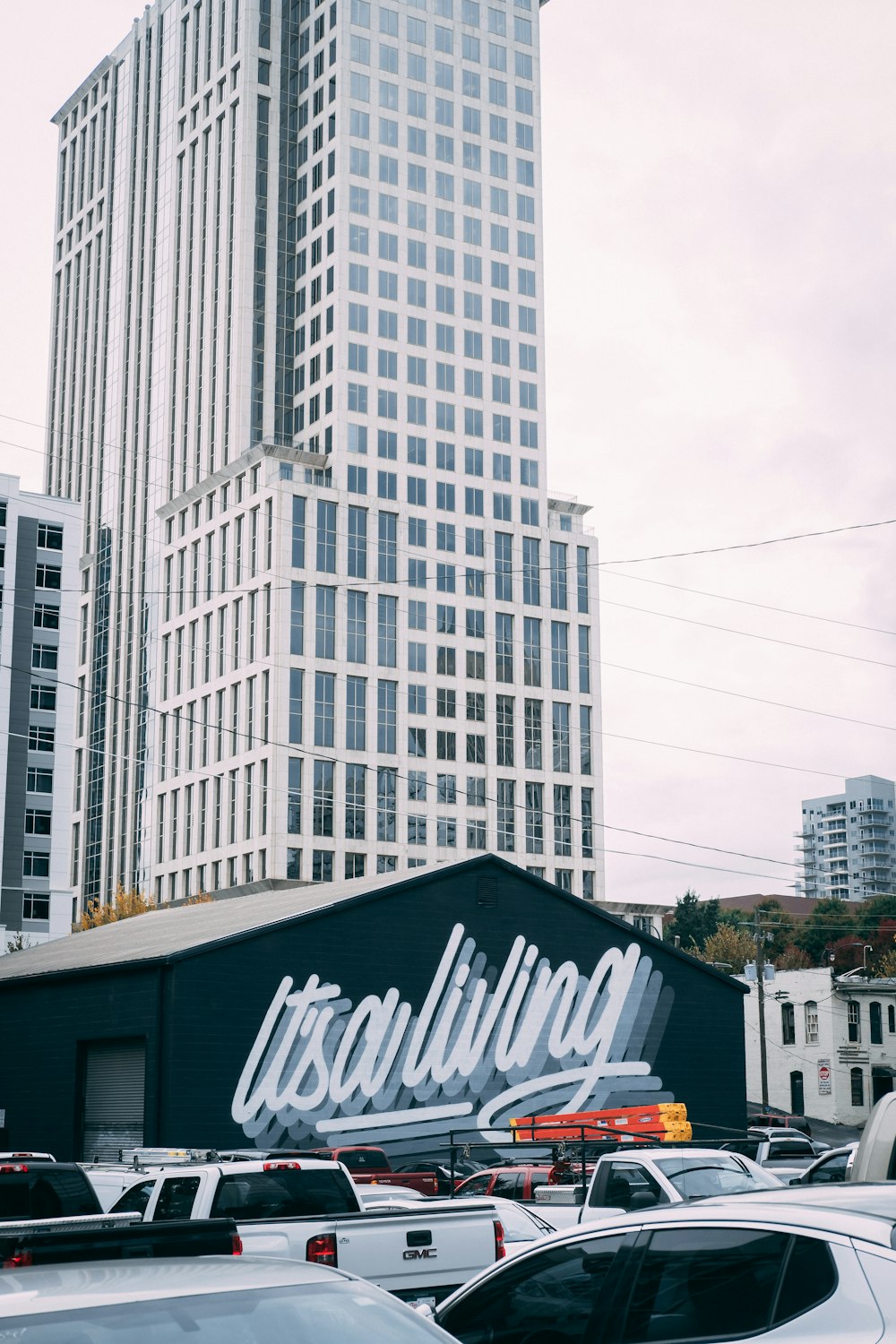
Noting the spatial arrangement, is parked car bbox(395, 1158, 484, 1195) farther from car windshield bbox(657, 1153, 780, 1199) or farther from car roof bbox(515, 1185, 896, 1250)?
car roof bbox(515, 1185, 896, 1250)

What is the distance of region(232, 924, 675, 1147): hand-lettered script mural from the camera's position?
3153cm

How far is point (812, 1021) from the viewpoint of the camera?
266ft

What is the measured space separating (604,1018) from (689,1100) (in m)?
3.13

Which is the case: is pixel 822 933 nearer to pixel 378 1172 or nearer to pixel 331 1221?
pixel 378 1172

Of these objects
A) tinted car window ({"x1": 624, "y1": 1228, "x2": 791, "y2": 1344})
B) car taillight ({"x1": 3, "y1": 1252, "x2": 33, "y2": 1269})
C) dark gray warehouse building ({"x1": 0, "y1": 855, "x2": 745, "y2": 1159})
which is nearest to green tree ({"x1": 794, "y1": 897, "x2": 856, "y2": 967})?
dark gray warehouse building ({"x1": 0, "y1": 855, "x2": 745, "y2": 1159})

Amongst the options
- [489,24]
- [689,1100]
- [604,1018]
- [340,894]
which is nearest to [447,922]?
[340,894]

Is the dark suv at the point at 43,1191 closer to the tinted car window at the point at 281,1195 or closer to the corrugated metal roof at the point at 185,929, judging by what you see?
the tinted car window at the point at 281,1195

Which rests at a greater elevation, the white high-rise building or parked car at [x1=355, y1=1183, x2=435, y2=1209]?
the white high-rise building

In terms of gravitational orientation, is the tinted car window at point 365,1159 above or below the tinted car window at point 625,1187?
below

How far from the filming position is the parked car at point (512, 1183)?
82.5 feet

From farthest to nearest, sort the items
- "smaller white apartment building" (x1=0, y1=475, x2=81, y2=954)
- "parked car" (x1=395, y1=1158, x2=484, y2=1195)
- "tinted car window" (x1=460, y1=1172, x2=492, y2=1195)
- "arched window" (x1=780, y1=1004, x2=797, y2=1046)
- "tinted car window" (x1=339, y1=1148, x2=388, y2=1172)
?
"smaller white apartment building" (x1=0, y1=475, x2=81, y2=954) → "arched window" (x1=780, y1=1004, x2=797, y2=1046) → "parked car" (x1=395, y1=1158, x2=484, y2=1195) → "tinted car window" (x1=339, y1=1148, x2=388, y2=1172) → "tinted car window" (x1=460, y1=1172, x2=492, y2=1195)

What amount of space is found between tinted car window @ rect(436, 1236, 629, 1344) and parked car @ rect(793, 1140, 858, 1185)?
529 inches

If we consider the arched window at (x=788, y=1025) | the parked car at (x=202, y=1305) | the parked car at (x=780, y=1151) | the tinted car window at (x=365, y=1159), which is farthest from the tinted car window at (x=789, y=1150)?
the arched window at (x=788, y=1025)

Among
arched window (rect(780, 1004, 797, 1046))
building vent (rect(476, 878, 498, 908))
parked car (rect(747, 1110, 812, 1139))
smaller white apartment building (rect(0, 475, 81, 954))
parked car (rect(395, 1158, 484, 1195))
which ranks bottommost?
parked car (rect(747, 1110, 812, 1139))
